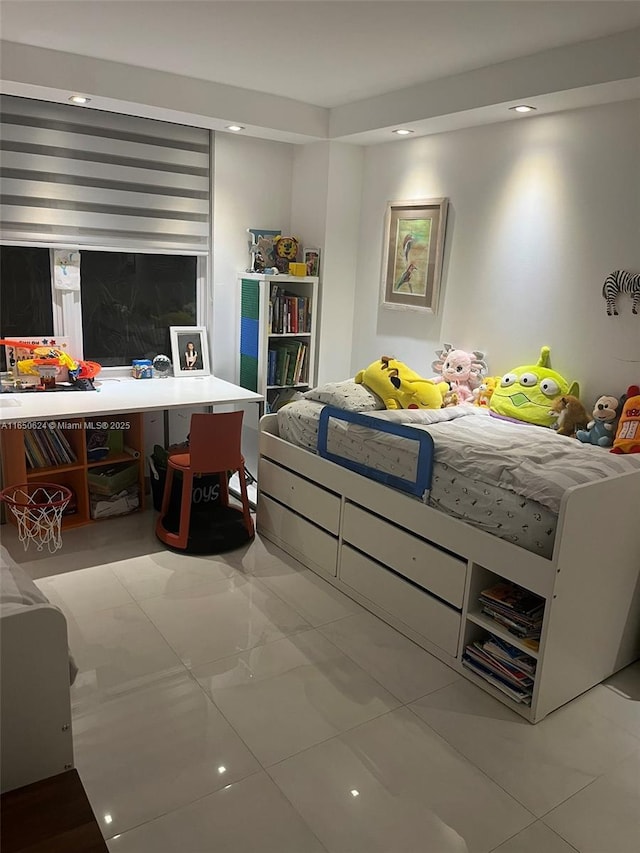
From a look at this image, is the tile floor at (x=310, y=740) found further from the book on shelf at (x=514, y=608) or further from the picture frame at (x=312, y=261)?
the picture frame at (x=312, y=261)

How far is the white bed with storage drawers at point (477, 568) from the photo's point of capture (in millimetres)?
2322

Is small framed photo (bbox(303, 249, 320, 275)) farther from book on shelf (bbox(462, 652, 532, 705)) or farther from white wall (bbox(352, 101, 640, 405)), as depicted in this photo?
book on shelf (bbox(462, 652, 532, 705))

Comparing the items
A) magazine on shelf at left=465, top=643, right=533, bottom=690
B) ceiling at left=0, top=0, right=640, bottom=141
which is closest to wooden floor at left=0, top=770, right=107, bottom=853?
magazine on shelf at left=465, top=643, right=533, bottom=690

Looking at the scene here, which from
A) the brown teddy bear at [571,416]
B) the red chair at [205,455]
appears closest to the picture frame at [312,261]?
the red chair at [205,455]

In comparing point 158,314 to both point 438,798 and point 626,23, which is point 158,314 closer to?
point 626,23

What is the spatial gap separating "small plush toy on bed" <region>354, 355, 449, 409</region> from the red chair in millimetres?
751

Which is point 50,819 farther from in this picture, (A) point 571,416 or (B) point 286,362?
(B) point 286,362

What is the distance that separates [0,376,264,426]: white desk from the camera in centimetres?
321

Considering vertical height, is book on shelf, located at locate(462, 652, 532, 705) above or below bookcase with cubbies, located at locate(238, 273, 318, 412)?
below

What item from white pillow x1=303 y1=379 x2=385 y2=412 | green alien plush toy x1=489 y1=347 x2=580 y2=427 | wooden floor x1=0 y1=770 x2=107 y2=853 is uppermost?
green alien plush toy x1=489 y1=347 x2=580 y2=427

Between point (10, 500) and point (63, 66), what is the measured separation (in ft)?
6.96

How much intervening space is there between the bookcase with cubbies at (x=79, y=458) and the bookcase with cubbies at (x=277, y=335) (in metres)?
0.83

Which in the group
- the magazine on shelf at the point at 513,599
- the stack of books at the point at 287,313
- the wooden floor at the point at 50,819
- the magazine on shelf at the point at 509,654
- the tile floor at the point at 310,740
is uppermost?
the stack of books at the point at 287,313

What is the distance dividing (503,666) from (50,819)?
5.32ft
